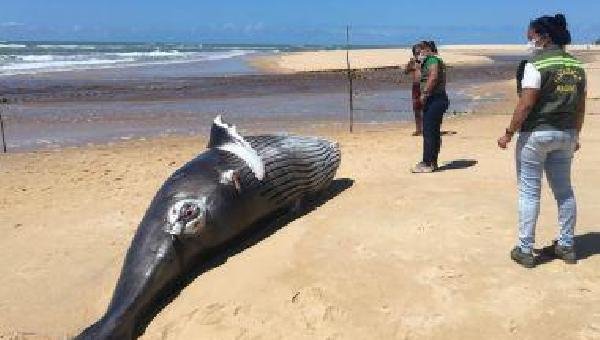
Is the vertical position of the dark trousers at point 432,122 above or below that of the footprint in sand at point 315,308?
above

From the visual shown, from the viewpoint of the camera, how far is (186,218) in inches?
260

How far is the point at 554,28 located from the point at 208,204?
10.6 feet

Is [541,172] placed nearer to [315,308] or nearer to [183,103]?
[315,308]

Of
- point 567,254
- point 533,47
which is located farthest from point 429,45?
point 567,254

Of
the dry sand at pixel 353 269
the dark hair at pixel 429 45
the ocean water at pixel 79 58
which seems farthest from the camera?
the ocean water at pixel 79 58

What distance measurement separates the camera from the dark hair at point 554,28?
5.67 metres

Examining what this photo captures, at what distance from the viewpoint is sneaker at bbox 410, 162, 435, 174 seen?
9.90 meters

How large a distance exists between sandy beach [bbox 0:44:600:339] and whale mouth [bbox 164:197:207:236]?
42 centimetres

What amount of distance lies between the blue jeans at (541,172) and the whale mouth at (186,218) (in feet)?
8.83

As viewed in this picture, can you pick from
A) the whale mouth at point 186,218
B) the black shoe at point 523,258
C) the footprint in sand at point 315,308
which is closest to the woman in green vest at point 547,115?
the black shoe at point 523,258

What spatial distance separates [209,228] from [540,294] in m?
2.83

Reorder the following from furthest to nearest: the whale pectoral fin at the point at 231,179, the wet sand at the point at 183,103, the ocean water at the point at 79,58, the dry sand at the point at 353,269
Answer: the ocean water at the point at 79,58, the wet sand at the point at 183,103, the whale pectoral fin at the point at 231,179, the dry sand at the point at 353,269

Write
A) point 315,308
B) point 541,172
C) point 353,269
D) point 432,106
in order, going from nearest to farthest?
point 315,308
point 541,172
point 353,269
point 432,106

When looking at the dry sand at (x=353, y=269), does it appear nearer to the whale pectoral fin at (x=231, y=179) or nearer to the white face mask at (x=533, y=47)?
the whale pectoral fin at (x=231, y=179)
